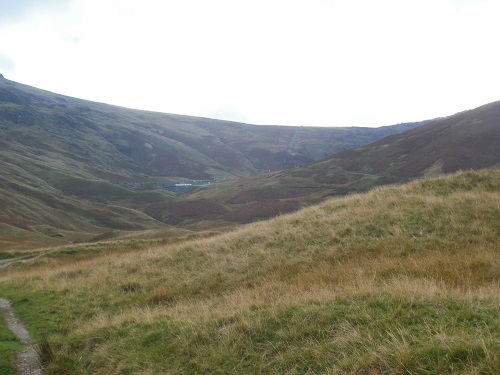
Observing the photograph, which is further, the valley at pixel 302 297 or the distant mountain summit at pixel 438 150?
the distant mountain summit at pixel 438 150

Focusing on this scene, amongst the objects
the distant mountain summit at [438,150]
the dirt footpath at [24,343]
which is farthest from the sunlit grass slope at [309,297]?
the distant mountain summit at [438,150]

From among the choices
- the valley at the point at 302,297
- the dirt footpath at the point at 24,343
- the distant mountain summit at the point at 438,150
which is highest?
the distant mountain summit at the point at 438,150

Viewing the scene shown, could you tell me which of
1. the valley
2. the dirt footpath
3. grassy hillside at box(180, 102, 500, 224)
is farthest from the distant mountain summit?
the dirt footpath

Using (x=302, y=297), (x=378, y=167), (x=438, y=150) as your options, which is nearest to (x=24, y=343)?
(x=302, y=297)

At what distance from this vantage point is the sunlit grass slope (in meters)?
6.32

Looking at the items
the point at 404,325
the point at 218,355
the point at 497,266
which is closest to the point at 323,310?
the point at 404,325

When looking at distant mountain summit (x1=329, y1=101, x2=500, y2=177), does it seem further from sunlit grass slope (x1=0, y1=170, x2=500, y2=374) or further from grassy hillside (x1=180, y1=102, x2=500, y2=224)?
sunlit grass slope (x1=0, y1=170, x2=500, y2=374)

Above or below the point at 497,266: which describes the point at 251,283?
below

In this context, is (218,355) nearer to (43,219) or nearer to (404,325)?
(404,325)

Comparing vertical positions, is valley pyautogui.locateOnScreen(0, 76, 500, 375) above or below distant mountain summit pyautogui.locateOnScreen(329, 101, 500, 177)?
below

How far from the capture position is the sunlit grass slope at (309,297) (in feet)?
20.7

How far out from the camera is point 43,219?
81.5 m

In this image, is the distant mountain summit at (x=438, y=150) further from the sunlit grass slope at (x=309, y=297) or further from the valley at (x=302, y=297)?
the valley at (x=302, y=297)

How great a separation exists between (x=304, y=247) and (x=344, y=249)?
2.06 m
